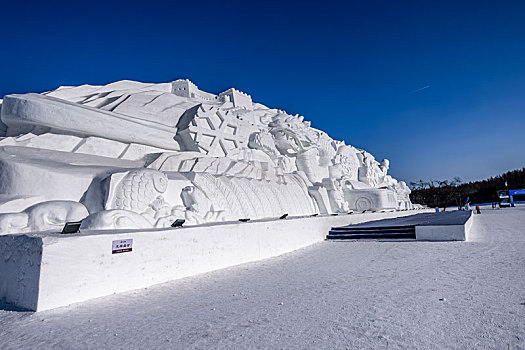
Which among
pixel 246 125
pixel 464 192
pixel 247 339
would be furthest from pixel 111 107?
pixel 464 192

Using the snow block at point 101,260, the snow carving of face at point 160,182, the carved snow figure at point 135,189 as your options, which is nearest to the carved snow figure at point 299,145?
the snow carving of face at point 160,182

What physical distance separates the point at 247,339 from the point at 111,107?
7.41 meters

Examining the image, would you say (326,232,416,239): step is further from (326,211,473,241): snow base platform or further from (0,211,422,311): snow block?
(0,211,422,311): snow block

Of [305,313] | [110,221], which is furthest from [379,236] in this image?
[110,221]

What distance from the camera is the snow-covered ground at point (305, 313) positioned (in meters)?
1.67

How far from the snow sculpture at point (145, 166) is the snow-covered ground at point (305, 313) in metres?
1.44

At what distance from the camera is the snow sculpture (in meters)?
4.20

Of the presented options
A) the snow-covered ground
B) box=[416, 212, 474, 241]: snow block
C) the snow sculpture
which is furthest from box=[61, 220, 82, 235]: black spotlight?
box=[416, 212, 474, 241]: snow block

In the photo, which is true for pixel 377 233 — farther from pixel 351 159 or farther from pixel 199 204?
pixel 351 159

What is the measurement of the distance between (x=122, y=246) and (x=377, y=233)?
519 centimetres

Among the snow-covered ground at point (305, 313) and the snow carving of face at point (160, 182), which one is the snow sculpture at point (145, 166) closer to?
the snow carving of face at point (160, 182)

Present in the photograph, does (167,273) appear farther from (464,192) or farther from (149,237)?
(464,192)

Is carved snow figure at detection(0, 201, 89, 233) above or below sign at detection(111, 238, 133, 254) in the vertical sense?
above

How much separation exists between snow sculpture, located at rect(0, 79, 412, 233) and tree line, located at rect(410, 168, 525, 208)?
3470cm
